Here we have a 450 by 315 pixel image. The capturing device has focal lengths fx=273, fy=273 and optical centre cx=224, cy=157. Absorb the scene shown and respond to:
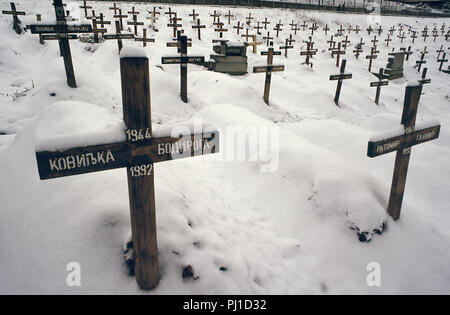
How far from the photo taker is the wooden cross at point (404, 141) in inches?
137

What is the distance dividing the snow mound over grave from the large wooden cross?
5 centimetres

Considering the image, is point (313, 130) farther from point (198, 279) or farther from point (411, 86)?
point (198, 279)

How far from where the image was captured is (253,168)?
16.6ft

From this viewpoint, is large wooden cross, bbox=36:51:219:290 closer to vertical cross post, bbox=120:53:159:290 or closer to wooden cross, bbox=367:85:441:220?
vertical cross post, bbox=120:53:159:290

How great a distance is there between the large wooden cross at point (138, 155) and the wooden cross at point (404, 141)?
8.02 feet

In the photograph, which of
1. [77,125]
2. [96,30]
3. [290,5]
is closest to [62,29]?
[77,125]

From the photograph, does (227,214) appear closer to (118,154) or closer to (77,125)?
Result: (118,154)

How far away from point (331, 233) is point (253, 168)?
1873 millimetres

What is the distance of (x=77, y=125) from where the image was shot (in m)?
4.15

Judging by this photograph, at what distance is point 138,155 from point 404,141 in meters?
3.38

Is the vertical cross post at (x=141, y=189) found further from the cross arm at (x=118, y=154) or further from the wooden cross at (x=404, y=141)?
the wooden cross at (x=404, y=141)

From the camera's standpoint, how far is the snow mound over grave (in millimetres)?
1999

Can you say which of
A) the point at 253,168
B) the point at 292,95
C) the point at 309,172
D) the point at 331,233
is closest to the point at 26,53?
the point at 292,95
